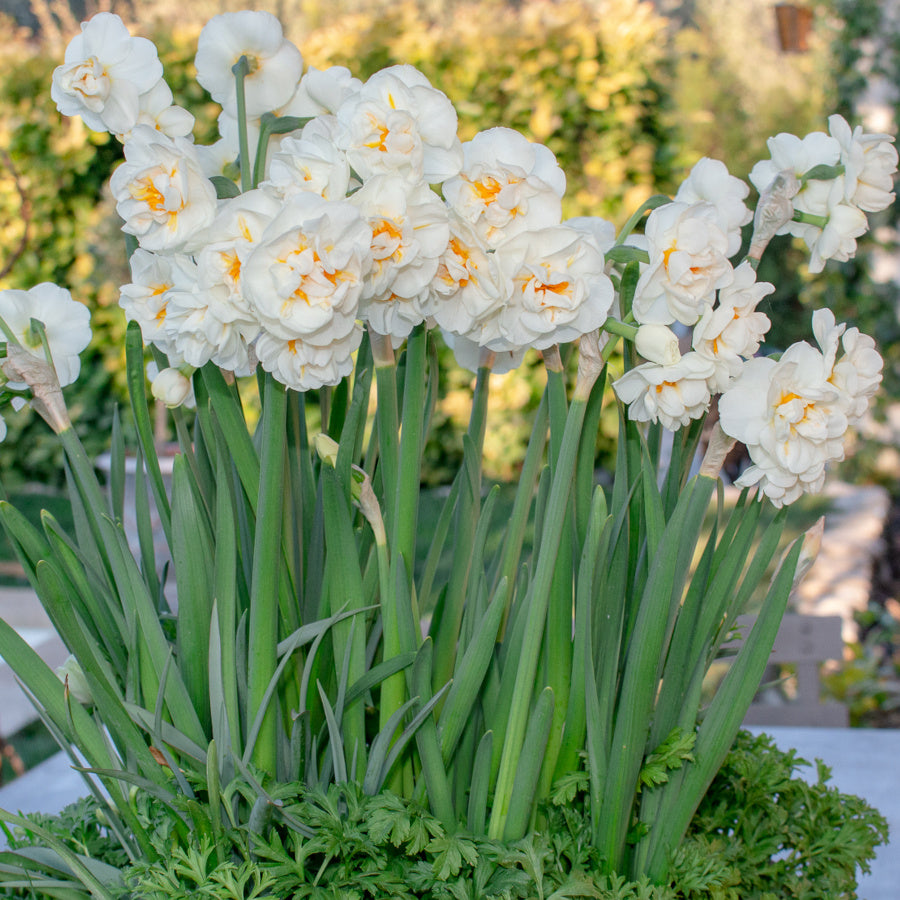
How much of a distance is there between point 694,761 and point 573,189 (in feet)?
10.7

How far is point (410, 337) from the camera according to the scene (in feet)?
2.20

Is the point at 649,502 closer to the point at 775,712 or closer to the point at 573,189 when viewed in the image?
the point at 775,712

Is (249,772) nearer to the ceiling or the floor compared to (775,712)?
nearer to the ceiling

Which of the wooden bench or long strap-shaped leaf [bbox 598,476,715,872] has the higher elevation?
long strap-shaped leaf [bbox 598,476,715,872]

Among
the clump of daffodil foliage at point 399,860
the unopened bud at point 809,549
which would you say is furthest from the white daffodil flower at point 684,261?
the clump of daffodil foliage at point 399,860

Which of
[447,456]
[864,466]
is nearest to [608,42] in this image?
[447,456]

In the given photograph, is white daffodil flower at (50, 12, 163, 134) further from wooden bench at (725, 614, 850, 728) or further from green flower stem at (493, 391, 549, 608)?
wooden bench at (725, 614, 850, 728)

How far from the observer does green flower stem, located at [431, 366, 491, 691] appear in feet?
2.40

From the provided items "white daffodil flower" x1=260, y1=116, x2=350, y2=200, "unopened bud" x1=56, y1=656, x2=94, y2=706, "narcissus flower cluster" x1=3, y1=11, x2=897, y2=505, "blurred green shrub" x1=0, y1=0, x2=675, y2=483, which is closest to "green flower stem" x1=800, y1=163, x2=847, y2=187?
"narcissus flower cluster" x1=3, y1=11, x2=897, y2=505

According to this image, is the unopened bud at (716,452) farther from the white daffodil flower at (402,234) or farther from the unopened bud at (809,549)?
the white daffodil flower at (402,234)

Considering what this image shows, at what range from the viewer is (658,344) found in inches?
22.2

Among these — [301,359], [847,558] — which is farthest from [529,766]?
[847,558]

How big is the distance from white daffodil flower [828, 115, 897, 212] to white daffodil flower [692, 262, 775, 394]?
0.11m

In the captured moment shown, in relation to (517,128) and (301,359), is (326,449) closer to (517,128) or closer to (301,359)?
(301,359)
